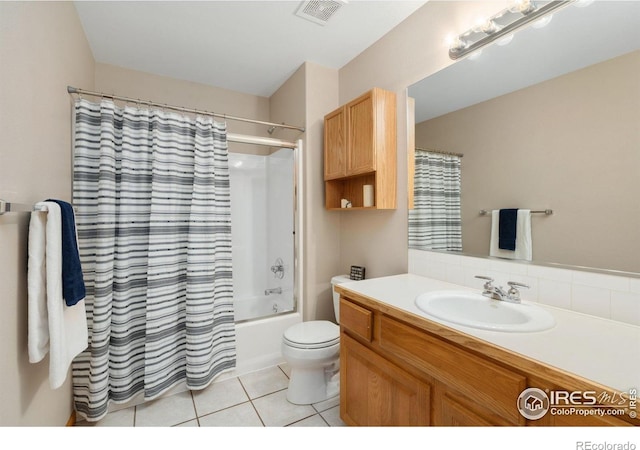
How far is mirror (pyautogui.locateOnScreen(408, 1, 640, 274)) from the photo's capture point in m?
1.06

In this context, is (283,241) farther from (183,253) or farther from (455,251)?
(455,251)

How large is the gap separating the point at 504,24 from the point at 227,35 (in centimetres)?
174

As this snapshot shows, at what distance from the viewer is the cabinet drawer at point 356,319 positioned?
1.36 meters

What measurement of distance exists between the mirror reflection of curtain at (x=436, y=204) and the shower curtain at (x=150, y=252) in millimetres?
1307

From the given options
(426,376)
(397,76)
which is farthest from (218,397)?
(397,76)

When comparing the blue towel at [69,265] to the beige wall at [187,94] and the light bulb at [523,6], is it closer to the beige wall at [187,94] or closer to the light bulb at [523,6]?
the beige wall at [187,94]

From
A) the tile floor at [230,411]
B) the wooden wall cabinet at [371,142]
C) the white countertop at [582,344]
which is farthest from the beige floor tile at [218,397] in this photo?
the wooden wall cabinet at [371,142]

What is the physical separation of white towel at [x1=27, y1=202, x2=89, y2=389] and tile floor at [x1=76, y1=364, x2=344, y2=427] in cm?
84

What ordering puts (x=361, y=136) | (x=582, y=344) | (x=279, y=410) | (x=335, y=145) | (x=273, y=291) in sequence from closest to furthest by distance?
(x=582, y=344)
(x=279, y=410)
(x=361, y=136)
(x=335, y=145)
(x=273, y=291)

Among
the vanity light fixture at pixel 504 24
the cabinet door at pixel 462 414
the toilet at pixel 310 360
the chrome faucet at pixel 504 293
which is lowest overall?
the toilet at pixel 310 360

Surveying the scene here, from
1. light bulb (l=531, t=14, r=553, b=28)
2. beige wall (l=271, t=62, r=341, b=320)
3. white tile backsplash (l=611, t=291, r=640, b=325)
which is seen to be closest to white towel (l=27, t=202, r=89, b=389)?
beige wall (l=271, t=62, r=341, b=320)

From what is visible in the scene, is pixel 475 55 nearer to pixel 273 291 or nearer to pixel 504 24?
pixel 504 24

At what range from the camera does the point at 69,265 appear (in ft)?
3.82

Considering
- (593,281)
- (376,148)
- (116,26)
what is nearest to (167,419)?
(376,148)
